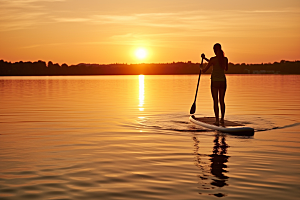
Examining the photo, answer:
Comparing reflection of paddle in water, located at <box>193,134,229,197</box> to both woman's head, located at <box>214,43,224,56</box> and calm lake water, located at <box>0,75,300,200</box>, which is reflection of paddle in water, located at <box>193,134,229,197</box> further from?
woman's head, located at <box>214,43,224,56</box>

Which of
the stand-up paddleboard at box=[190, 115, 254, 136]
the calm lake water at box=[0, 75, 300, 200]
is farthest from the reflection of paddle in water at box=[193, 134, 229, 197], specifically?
the stand-up paddleboard at box=[190, 115, 254, 136]

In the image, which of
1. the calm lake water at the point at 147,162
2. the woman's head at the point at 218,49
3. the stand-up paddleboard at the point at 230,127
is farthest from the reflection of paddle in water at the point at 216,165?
the woman's head at the point at 218,49

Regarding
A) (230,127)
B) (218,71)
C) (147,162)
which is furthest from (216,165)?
(218,71)

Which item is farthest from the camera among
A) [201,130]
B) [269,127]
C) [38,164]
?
[269,127]

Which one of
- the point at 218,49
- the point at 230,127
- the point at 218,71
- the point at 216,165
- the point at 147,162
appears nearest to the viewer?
the point at 216,165

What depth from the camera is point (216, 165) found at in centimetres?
862

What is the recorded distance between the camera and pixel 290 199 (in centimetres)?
627


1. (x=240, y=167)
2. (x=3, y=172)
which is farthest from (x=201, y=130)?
(x=3, y=172)

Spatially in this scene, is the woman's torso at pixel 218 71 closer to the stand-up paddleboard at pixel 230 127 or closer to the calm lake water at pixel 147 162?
the stand-up paddleboard at pixel 230 127

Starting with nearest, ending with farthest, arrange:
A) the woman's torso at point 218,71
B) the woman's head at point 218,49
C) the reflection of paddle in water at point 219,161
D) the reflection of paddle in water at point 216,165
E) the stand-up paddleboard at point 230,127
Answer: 1. the reflection of paddle in water at point 216,165
2. the reflection of paddle in water at point 219,161
3. the stand-up paddleboard at point 230,127
4. the woman's head at point 218,49
5. the woman's torso at point 218,71

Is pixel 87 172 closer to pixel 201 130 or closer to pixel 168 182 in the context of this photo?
pixel 168 182

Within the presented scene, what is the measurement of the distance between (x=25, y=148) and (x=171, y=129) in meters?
5.63

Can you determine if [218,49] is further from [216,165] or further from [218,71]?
[216,165]

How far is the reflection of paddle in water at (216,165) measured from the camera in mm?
7246
